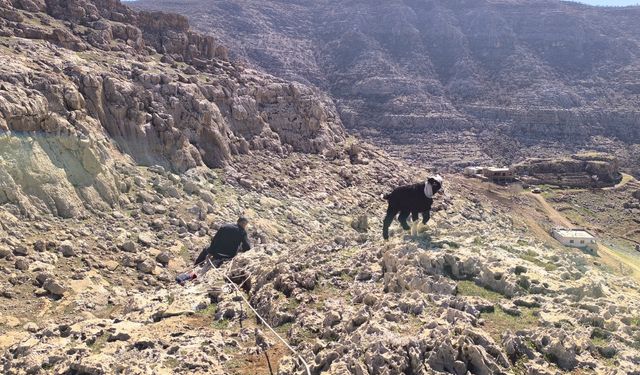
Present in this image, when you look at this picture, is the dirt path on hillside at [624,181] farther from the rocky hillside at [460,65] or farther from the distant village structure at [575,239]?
the distant village structure at [575,239]

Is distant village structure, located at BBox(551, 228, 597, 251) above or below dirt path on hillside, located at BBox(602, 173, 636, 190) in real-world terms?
above

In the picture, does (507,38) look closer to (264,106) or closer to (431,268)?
(264,106)

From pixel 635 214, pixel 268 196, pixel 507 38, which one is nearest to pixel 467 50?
pixel 507 38

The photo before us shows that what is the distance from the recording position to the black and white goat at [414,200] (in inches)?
432

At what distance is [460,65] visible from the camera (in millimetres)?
106312

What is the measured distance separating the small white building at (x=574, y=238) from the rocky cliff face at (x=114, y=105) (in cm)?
1746

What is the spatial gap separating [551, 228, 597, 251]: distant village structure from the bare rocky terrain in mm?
1218

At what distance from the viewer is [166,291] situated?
11719mm

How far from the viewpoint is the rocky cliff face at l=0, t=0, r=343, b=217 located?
60.6 feet

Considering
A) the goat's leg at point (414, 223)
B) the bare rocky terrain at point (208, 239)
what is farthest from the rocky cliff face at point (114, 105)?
the goat's leg at point (414, 223)

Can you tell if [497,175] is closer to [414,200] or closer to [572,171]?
[572,171]

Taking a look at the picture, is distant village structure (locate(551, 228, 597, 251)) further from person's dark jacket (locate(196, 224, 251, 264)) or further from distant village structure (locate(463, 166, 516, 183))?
person's dark jacket (locate(196, 224, 251, 264))

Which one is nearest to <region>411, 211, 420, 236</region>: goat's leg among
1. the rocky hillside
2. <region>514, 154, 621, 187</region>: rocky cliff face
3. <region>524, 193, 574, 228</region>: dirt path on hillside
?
<region>524, 193, 574, 228</region>: dirt path on hillside

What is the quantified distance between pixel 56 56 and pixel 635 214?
53.6 metres
